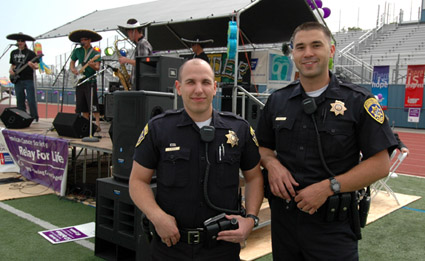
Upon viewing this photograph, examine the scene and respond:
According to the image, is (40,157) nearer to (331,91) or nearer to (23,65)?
(23,65)

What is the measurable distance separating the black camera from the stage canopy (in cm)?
460

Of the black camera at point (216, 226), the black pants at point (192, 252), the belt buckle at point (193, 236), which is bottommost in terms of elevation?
the black pants at point (192, 252)

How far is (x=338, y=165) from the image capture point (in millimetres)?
1968

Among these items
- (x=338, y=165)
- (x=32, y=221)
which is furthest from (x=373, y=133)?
(x=32, y=221)

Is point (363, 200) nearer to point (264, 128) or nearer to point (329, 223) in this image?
point (329, 223)

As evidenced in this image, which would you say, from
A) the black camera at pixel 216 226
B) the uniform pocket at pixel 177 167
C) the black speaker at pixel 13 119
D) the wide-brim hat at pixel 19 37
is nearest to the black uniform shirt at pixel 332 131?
the black camera at pixel 216 226

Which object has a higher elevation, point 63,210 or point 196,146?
point 196,146

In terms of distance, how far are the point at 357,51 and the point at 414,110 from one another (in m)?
9.57

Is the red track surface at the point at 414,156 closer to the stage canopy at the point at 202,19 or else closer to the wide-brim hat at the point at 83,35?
the stage canopy at the point at 202,19

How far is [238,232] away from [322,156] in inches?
23.1

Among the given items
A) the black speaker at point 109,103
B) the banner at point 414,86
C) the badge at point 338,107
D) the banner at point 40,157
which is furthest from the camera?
the banner at point 414,86

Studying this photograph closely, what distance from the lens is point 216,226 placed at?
6.16 ft

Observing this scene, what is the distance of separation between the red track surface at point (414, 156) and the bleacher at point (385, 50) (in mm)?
4471

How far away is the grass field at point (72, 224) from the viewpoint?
3822 mm
